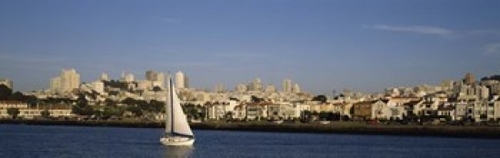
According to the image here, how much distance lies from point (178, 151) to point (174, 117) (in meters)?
4.69

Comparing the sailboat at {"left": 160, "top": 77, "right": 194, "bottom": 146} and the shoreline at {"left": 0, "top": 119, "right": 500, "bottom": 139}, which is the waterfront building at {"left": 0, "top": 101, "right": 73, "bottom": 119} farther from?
the sailboat at {"left": 160, "top": 77, "right": 194, "bottom": 146}

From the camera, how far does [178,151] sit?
5250cm

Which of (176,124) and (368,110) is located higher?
(368,110)

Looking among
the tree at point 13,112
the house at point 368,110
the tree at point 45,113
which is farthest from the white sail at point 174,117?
the tree at point 13,112

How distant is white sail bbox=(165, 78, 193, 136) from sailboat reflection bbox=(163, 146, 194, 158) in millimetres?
1144

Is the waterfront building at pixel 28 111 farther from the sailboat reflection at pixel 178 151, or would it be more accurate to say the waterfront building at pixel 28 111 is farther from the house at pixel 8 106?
the sailboat reflection at pixel 178 151

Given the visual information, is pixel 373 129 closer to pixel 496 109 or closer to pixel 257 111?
pixel 496 109

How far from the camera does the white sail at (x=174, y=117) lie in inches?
2235

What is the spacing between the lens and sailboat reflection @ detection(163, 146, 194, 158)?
49184mm

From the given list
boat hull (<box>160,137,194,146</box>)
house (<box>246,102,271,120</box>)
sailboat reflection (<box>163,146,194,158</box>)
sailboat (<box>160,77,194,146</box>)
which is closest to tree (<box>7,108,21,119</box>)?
house (<box>246,102,271,120</box>)

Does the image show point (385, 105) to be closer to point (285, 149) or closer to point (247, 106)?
point (247, 106)

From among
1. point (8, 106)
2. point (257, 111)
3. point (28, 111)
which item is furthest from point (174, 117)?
point (8, 106)

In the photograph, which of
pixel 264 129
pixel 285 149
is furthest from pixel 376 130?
pixel 285 149

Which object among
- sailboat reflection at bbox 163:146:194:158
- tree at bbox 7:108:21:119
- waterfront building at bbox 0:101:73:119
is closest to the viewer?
sailboat reflection at bbox 163:146:194:158
